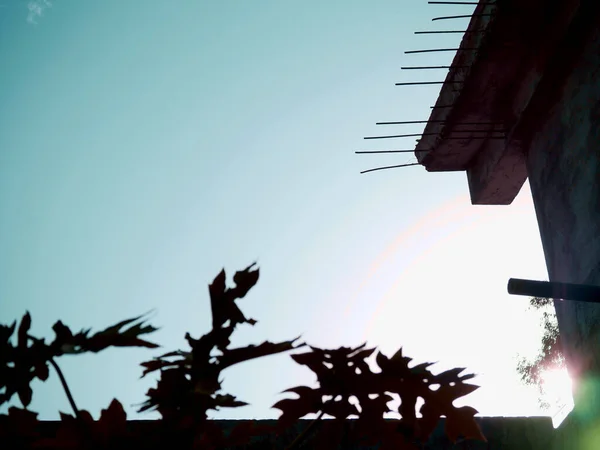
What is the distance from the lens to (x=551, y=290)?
2.40 meters

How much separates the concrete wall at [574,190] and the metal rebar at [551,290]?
0.89 meters

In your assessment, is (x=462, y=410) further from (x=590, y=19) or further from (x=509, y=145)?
(x=509, y=145)

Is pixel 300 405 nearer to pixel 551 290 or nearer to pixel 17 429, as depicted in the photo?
pixel 17 429

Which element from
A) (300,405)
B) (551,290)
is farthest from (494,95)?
(300,405)

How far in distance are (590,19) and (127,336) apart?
11.3 feet

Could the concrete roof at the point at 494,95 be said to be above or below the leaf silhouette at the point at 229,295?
above

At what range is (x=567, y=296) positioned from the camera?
255cm

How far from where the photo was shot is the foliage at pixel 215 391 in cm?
118

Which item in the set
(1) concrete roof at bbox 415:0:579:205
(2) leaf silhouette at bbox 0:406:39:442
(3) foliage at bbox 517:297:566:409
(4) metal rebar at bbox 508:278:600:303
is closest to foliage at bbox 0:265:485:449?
(2) leaf silhouette at bbox 0:406:39:442

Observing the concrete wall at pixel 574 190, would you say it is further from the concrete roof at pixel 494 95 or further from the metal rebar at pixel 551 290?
the metal rebar at pixel 551 290

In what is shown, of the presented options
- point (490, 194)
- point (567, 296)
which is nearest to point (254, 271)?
point (567, 296)

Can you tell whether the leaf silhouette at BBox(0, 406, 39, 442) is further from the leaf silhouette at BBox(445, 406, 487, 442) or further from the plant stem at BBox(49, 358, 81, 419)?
the leaf silhouette at BBox(445, 406, 487, 442)

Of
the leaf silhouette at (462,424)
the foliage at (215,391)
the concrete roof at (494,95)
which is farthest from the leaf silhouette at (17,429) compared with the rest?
the concrete roof at (494,95)

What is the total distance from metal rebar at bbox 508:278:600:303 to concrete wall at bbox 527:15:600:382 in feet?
2.92
